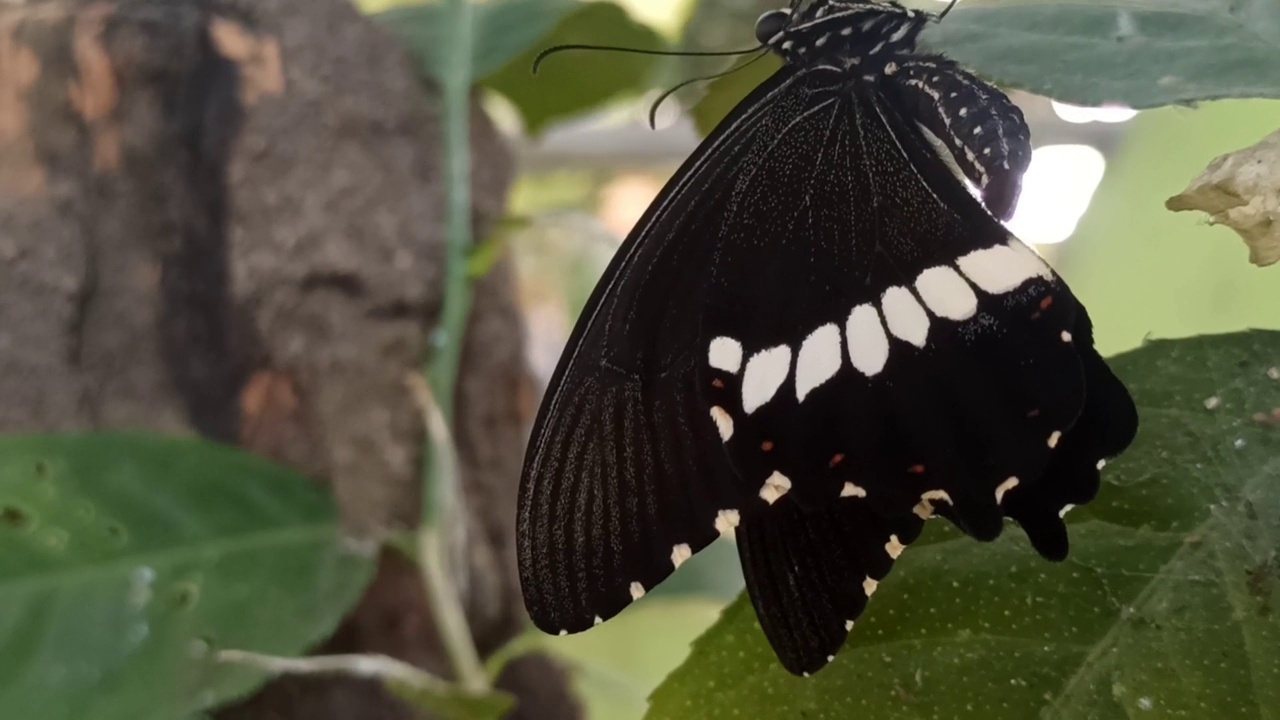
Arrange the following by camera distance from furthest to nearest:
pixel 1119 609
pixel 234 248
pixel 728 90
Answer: pixel 234 248
pixel 728 90
pixel 1119 609

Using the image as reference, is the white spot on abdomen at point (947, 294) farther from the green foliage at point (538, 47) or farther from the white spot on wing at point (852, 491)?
the green foliage at point (538, 47)

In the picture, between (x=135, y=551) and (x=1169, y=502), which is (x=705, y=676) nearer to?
(x=1169, y=502)

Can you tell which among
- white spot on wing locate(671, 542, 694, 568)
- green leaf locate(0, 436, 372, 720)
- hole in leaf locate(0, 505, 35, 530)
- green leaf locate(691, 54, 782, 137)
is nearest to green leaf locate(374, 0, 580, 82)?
green leaf locate(691, 54, 782, 137)

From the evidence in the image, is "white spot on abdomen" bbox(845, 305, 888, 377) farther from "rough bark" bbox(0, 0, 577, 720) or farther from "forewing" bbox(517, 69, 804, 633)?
"rough bark" bbox(0, 0, 577, 720)

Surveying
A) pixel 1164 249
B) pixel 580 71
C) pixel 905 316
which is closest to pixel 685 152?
pixel 580 71

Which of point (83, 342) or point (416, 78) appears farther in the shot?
point (416, 78)

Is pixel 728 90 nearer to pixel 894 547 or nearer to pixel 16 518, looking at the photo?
pixel 894 547

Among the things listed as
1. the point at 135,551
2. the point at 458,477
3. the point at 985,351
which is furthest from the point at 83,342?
the point at 985,351
